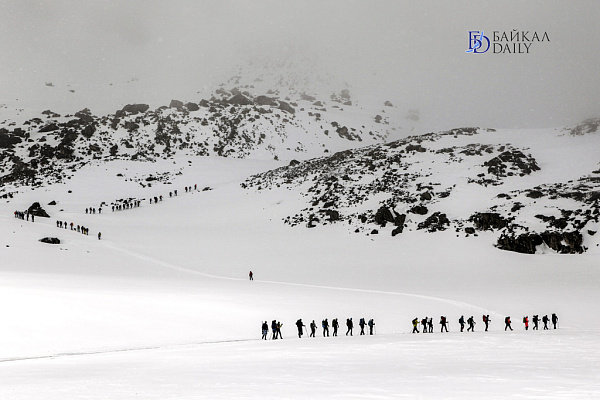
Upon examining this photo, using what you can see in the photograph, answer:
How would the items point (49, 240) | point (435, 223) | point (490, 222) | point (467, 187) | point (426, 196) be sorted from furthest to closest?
point (467, 187) < point (426, 196) < point (435, 223) < point (490, 222) < point (49, 240)

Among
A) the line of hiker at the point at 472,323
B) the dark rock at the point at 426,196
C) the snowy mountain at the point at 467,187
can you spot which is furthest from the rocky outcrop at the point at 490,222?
the line of hiker at the point at 472,323

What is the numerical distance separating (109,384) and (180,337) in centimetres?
902

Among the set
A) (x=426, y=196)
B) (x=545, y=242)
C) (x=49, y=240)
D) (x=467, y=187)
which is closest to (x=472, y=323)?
(x=545, y=242)

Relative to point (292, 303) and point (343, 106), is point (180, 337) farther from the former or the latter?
point (343, 106)

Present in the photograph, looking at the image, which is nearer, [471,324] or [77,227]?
[471,324]

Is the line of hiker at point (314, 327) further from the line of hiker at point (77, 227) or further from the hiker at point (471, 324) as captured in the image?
the line of hiker at point (77, 227)

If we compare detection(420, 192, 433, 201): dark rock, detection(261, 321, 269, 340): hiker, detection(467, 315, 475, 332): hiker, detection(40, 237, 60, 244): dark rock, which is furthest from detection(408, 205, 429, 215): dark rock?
detection(40, 237, 60, 244): dark rock

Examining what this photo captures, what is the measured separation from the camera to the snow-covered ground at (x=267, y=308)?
27.3 ft

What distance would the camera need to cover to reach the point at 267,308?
21969mm

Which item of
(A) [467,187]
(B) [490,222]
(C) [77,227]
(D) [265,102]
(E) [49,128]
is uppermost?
(D) [265,102]

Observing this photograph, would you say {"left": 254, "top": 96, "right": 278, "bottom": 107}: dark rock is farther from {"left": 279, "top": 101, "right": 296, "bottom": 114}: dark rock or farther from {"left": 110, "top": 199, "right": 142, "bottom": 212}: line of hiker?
{"left": 110, "top": 199, "right": 142, "bottom": 212}: line of hiker

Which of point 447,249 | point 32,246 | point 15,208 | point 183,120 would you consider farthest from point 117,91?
point 447,249

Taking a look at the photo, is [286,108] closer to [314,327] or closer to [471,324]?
[471,324]

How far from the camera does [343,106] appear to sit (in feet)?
488
